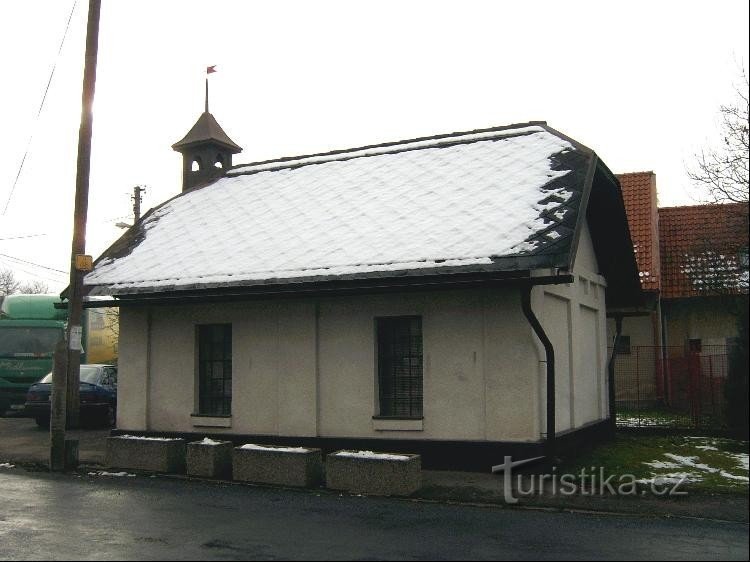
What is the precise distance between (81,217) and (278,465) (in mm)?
6089

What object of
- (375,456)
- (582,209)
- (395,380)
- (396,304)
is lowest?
(375,456)

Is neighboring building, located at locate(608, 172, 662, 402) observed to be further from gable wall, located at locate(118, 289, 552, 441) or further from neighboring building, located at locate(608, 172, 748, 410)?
gable wall, located at locate(118, 289, 552, 441)

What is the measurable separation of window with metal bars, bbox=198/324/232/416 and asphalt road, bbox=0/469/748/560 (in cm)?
391

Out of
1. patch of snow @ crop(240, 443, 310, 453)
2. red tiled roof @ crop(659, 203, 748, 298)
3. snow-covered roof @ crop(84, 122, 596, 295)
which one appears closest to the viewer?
patch of snow @ crop(240, 443, 310, 453)

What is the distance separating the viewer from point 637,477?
11688 mm

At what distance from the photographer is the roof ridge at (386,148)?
1731cm

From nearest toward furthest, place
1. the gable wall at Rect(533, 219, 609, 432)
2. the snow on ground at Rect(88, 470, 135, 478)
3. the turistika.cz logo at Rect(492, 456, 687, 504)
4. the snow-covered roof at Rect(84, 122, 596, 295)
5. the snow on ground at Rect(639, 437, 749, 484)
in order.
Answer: the turistika.cz logo at Rect(492, 456, 687, 504) → the snow on ground at Rect(639, 437, 749, 484) → the snow-covered roof at Rect(84, 122, 596, 295) → the snow on ground at Rect(88, 470, 135, 478) → the gable wall at Rect(533, 219, 609, 432)

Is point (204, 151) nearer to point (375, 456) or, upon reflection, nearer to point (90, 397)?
point (90, 397)

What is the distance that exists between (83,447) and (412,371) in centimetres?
741

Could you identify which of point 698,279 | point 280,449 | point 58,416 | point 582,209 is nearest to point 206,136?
point 58,416

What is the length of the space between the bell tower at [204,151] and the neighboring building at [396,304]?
13.9ft

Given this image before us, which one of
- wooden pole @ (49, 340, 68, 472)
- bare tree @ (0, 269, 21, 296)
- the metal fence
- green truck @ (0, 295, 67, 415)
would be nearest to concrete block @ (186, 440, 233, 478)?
wooden pole @ (49, 340, 68, 472)

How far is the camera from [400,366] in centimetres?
1355

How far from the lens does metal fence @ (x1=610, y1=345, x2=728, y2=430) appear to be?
727 inches
